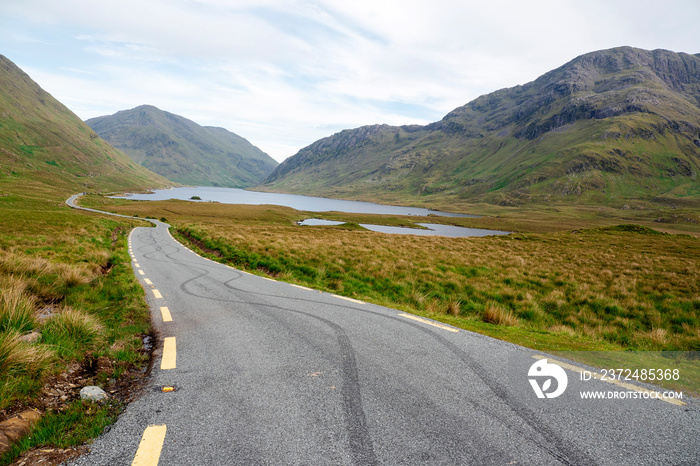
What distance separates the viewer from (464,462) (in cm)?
289

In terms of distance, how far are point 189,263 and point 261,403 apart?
16.0 m

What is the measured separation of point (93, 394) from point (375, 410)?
3.67m

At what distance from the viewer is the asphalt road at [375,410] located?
2.99 meters

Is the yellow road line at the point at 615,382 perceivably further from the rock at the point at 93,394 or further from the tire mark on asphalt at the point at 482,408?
the rock at the point at 93,394

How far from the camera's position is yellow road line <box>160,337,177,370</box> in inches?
192

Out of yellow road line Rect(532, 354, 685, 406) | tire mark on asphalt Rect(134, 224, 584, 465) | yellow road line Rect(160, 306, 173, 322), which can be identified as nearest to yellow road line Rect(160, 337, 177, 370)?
yellow road line Rect(160, 306, 173, 322)

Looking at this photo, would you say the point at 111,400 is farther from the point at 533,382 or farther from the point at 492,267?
the point at 492,267

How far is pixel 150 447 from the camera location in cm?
300

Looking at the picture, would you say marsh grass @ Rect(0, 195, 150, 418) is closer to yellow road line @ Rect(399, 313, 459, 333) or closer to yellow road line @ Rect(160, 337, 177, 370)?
yellow road line @ Rect(160, 337, 177, 370)

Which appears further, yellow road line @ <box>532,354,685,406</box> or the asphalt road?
yellow road line @ <box>532,354,685,406</box>

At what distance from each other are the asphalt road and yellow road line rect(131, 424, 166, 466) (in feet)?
0.11

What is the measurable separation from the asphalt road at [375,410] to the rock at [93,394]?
49 cm

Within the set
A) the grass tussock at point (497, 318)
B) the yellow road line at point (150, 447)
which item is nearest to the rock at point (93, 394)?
the yellow road line at point (150, 447)

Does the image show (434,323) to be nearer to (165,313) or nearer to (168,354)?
(168,354)
